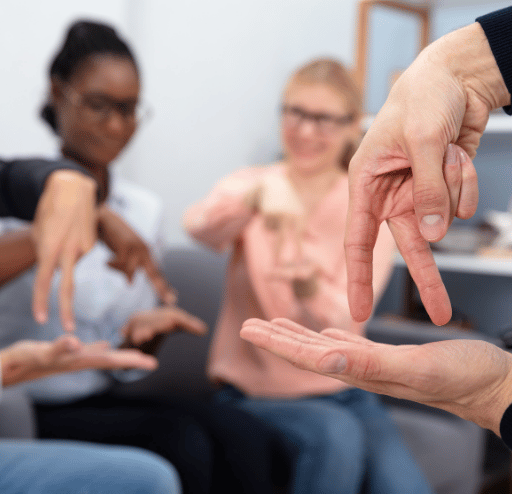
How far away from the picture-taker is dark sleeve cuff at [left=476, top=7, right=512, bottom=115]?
1.13ft

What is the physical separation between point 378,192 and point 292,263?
0.47 m

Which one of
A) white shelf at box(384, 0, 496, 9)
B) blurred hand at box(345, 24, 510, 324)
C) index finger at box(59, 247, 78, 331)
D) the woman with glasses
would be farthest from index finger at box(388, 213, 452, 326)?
white shelf at box(384, 0, 496, 9)

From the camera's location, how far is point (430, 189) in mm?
297

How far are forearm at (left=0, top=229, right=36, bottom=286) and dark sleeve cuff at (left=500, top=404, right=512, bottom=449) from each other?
505 millimetres

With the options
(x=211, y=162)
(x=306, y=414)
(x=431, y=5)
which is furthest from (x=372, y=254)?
(x=431, y=5)

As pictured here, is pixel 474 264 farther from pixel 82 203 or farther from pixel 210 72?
pixel 82 203

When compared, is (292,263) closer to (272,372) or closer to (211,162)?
(272,372)

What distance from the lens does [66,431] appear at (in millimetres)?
738

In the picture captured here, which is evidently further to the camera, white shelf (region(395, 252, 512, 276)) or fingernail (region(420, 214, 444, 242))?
white shelf (region(395, 252, 512, 276))

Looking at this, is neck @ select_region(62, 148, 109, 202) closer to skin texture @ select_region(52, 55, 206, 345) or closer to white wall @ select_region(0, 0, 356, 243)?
skin texture @ select_region(52, 55, 206, 345)

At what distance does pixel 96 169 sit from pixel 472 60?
Answer: 0.64 m

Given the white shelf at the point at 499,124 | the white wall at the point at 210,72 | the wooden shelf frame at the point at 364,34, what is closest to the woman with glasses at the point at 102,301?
the white wall at the point at 210,72

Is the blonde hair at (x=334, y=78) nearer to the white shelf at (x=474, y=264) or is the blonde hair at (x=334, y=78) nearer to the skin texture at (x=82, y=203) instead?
the skin texture at (x=82, y=203)

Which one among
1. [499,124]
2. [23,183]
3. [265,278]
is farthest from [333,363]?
[499,124]
